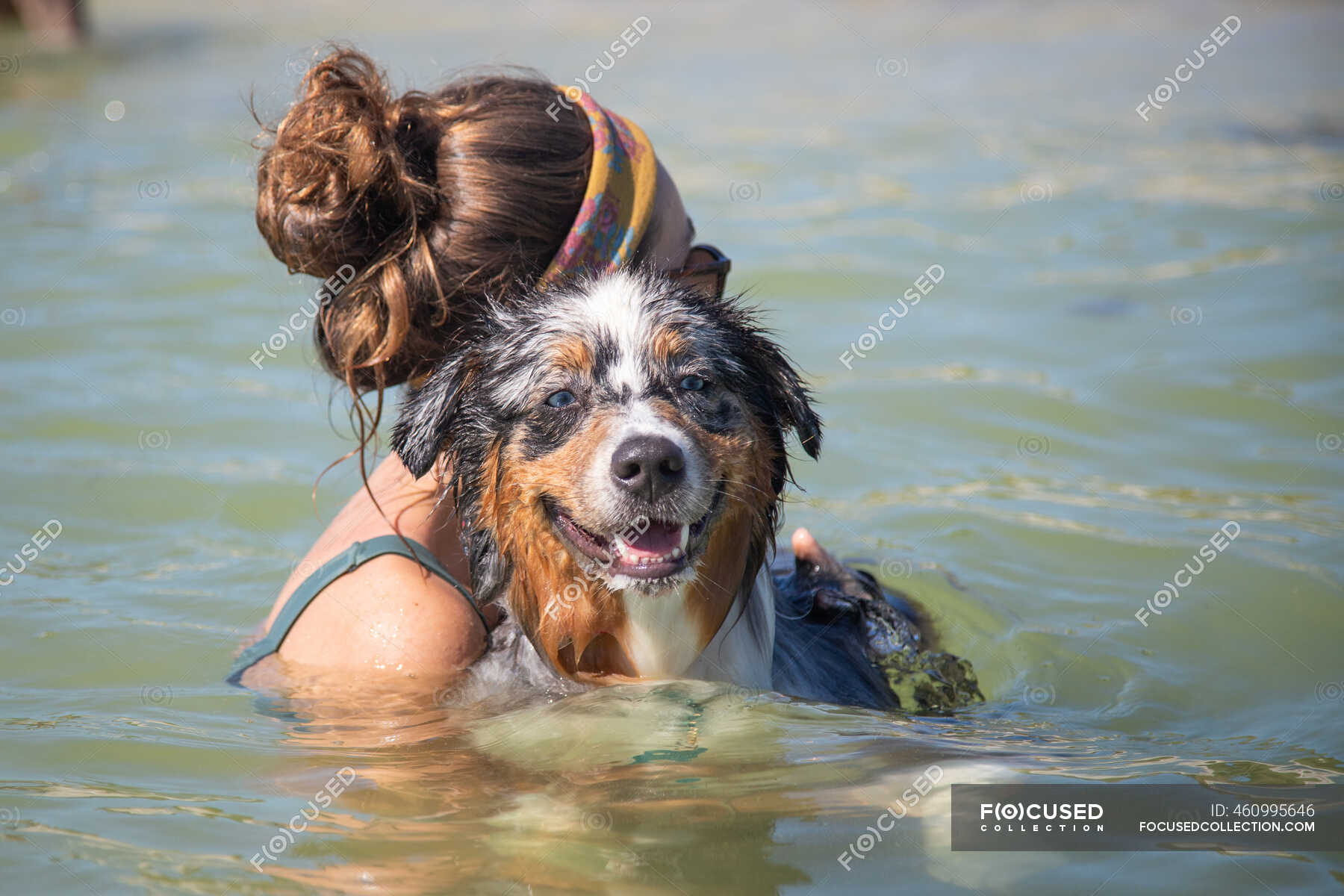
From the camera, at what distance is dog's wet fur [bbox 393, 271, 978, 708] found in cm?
370

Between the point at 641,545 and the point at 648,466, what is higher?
the point at 648,466

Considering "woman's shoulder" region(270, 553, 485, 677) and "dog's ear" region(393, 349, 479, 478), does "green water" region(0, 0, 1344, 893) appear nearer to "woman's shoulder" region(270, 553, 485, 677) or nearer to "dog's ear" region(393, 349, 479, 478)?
"woman's shoulder" region(270, 553, 485, 677)

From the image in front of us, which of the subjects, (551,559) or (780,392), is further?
(780,392)

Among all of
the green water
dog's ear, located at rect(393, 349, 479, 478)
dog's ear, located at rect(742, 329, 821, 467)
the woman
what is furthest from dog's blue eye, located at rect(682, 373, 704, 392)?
the green water

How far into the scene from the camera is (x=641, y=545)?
150 inches

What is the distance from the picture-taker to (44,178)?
1252 cm

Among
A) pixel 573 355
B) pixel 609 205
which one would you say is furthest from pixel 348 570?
pixel 609 205

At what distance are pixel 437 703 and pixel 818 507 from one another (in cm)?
319

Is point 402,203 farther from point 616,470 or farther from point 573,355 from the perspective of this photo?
point 616,470

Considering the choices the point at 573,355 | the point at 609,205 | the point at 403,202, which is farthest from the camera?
the point at 609,205

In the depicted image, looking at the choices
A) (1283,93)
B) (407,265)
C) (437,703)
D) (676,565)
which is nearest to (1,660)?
(437,703)

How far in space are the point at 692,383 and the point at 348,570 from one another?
1.32 m

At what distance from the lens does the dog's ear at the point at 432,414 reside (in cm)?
392

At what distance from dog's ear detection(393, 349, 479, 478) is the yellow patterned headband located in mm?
443
